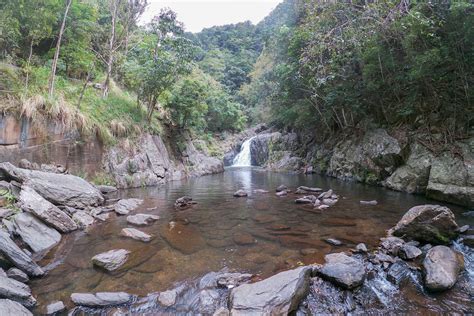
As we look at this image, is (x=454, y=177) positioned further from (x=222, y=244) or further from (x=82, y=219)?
(x=82, y=219)

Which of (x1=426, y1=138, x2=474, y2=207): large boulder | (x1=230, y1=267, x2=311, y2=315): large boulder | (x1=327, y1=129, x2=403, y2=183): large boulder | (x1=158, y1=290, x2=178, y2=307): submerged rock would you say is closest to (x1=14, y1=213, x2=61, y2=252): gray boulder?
(x1=158, y1=290, x2=178, y2=307): submerged rock

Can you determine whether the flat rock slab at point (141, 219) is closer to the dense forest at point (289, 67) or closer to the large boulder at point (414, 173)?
the dense forest at point (289, 67)

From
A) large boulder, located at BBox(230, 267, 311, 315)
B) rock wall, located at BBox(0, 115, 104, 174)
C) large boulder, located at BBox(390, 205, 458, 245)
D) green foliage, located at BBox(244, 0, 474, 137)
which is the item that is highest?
green foliage, located at BBox(244, 0, 474, 137)

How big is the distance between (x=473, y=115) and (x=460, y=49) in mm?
2150

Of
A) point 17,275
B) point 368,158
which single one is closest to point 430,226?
point 17,275

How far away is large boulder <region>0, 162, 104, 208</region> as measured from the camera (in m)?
→ 6.57

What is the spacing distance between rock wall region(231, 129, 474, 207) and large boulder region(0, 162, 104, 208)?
408 inches

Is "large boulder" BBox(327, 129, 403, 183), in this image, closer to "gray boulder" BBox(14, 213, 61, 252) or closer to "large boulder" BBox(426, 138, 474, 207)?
"large boulder" BBox(426, 138, 474, 207)

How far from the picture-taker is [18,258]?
4020 millimetres

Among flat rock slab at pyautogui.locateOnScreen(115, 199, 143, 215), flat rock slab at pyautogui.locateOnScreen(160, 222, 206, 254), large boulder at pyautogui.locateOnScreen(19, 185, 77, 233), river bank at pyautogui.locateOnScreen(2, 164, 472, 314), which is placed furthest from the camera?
flat rock slab at pyautogui.locateOnScreen(115, 199, 143, 215)

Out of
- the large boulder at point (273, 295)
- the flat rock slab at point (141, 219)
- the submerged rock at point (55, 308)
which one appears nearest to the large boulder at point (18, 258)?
the submerged rock at point (55, 308)

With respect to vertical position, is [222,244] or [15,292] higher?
[15,292]

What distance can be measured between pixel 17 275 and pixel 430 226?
673 cm

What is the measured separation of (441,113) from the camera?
392 inches
